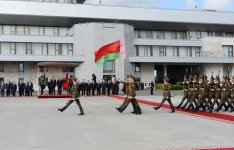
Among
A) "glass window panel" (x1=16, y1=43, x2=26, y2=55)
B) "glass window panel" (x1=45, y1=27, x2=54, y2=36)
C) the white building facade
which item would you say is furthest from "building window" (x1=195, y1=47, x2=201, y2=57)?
"glass window panel" (x1=16, y1=43, x2=26, y2=55)

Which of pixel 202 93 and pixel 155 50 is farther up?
pixel 155 50

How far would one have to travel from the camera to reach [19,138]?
1011cm

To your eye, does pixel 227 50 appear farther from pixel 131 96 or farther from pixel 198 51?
pixel 131 96

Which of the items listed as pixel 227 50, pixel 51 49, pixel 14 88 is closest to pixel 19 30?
pixel 51 49

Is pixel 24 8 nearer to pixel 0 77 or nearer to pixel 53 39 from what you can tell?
pixel 53 39

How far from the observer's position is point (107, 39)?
51.5 meters

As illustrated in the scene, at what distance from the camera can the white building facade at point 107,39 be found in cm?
5156

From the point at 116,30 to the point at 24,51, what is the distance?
13.9 m

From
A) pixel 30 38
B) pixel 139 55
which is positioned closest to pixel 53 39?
pixel 30 38

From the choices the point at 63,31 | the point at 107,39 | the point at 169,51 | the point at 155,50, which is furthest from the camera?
the point at 169,51

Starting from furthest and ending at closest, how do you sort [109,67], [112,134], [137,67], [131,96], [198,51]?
[198,51] → [137,67] → [109,67] → [131,96] → [112,134]

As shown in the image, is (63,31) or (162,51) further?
(162,51)

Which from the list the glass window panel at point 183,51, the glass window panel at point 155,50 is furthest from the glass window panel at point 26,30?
the glass window panel at point 183,51

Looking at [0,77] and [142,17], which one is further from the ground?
[142,17]
